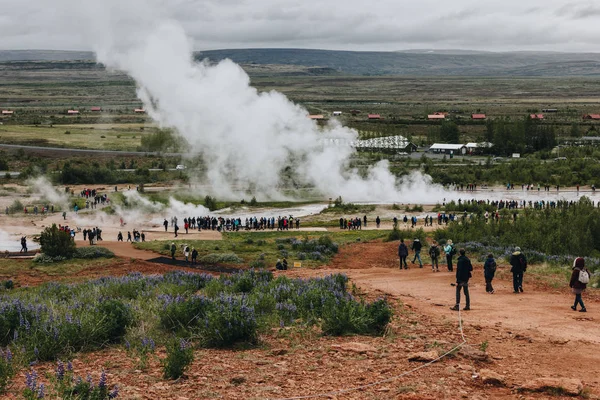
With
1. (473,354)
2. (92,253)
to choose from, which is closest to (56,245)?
(92,253)

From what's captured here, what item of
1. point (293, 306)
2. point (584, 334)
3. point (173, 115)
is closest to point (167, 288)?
point (293, 306)

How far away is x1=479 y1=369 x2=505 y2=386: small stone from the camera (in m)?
10.1

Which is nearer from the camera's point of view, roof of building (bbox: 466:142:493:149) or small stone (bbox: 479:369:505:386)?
small stone (bbox: 479:369:505:386)

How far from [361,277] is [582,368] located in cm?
1431

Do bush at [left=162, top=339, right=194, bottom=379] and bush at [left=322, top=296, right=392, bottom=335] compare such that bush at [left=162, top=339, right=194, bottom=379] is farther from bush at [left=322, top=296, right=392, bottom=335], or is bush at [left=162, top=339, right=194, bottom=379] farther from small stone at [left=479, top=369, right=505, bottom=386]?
small stone at [left=479, top=369, right=505, bottom=386]

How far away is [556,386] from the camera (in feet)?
32.0

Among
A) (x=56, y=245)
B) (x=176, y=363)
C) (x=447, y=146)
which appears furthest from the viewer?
(x=447, y=146)

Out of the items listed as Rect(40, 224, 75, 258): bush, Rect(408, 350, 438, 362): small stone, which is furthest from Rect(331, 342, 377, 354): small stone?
Rect(40, 224, 75, 258): bush

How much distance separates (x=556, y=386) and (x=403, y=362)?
2380 millimetres

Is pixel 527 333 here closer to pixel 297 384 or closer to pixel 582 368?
pixel 582 368

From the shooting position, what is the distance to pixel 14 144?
4129 inches

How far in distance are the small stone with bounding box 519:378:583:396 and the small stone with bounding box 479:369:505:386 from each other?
1.14 feet

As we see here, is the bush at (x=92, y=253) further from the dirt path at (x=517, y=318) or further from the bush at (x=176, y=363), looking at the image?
the bush at (x=176, y=363)

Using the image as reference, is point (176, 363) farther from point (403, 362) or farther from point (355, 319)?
point (355, 319)
